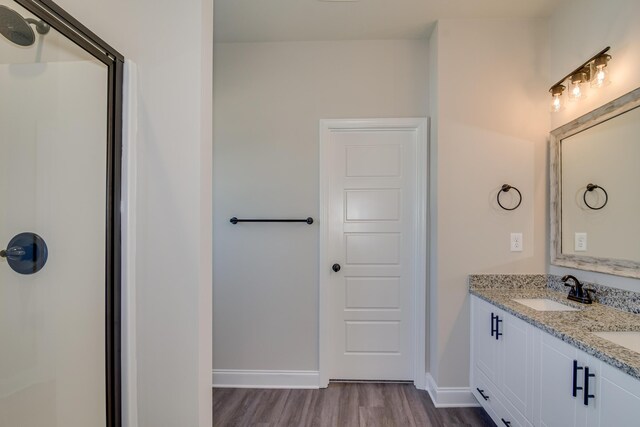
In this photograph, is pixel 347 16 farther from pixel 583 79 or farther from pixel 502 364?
pixel 502 364

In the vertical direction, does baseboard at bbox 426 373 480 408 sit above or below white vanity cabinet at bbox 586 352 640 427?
below

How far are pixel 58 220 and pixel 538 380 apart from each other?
2.12 meters

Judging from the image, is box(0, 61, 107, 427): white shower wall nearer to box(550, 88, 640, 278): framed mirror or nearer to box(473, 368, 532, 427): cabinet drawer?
box(473, 368, 532, 427): cabinet drawer

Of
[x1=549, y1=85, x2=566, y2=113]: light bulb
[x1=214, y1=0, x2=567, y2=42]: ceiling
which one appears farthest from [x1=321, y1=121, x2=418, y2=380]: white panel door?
[x1=549, y1=85, x2=566, y2=113]: light bulb

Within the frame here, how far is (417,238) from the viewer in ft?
8.10

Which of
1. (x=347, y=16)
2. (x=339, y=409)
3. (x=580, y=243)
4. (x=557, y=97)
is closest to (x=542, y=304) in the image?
(x=580, y=243)

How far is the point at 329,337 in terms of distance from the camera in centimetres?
251

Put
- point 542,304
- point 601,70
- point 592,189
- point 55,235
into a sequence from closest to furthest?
point 55,235
point 601,70
point 592,189
point 542,304

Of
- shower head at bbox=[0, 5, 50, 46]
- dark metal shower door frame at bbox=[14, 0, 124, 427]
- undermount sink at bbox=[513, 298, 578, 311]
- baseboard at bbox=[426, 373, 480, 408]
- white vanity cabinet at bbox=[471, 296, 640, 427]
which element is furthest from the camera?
baseboard at bbox=[426, 373, 480, 408]

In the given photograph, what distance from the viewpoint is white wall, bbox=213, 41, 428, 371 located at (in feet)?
8.21

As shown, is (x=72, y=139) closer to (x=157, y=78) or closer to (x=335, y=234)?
(x=157, y=78)

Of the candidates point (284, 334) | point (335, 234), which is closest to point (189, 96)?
point (335, 234)

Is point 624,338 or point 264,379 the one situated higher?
point 624,338

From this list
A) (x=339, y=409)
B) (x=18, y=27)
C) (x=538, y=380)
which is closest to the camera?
(x=18, y=27)
